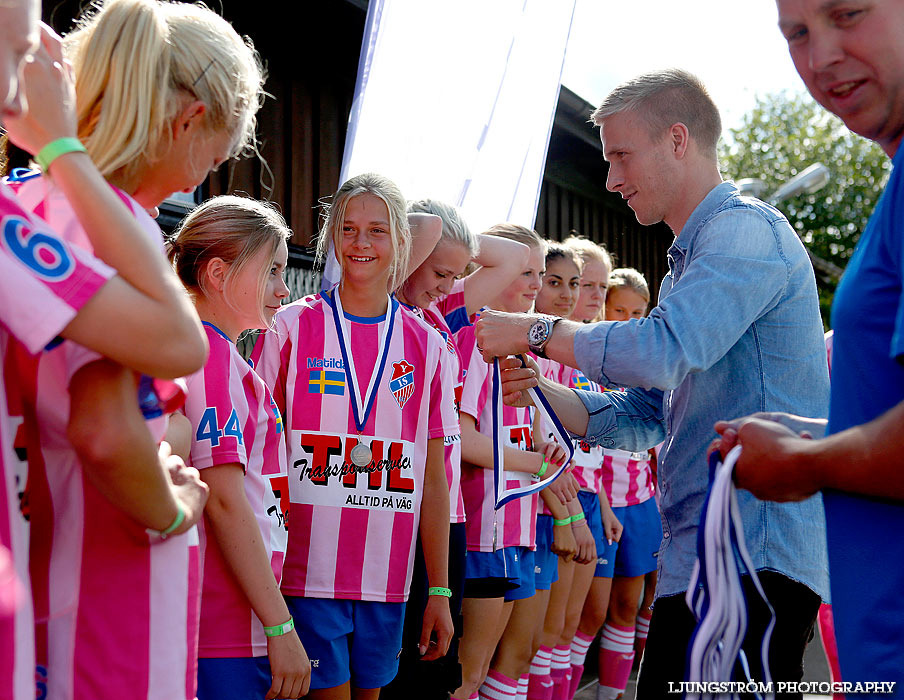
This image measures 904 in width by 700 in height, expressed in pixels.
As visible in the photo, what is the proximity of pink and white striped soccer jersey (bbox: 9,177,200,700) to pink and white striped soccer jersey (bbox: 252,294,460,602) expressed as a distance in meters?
1.38

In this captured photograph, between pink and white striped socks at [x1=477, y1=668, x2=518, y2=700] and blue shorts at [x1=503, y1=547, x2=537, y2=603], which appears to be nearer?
blue shorts at [x1=503, y1=547, x2=537, y2=603]

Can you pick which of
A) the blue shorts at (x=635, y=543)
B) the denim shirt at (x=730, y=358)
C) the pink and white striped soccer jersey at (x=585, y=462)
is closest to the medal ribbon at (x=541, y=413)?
the denim shirt at (x=730, y=358)

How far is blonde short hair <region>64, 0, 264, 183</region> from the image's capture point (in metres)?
1.33

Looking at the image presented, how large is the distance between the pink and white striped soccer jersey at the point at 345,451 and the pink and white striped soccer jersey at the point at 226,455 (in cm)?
43

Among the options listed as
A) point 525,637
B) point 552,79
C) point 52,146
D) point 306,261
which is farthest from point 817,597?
point 306,261

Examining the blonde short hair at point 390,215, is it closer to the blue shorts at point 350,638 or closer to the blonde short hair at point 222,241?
the blonde short hair at point 222,241

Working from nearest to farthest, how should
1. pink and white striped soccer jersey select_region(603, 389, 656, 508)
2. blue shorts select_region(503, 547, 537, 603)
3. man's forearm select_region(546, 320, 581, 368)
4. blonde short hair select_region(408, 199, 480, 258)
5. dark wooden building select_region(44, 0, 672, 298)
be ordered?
man's forearm select_region(546, 320, 581, 368) → blonde short hair select_region(408, 199, 480, 258) → blue shorts select_region(503, 547, 537, 603) → dark wooden building select_region(44, 0, 672, 298) → pink and white striped soccer jersey select_region(603, 389, 656, 508)

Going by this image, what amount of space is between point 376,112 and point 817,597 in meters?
2.43

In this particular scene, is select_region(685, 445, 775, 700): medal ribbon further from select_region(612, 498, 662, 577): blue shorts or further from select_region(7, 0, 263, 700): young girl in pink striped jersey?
select_region(612, 498, 662, 577): blue shorts

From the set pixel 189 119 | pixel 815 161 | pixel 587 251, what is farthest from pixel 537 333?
pixel 815 161

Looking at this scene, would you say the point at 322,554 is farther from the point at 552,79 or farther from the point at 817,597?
the point at 552,79

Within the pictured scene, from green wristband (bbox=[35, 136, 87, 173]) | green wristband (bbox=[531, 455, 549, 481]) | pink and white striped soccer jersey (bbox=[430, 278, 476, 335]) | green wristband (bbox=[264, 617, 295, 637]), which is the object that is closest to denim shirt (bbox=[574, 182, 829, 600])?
green wristband (bbox=[264, 617, 295, 637])

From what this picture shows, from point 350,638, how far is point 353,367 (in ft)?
2.90

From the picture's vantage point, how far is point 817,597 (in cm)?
204
